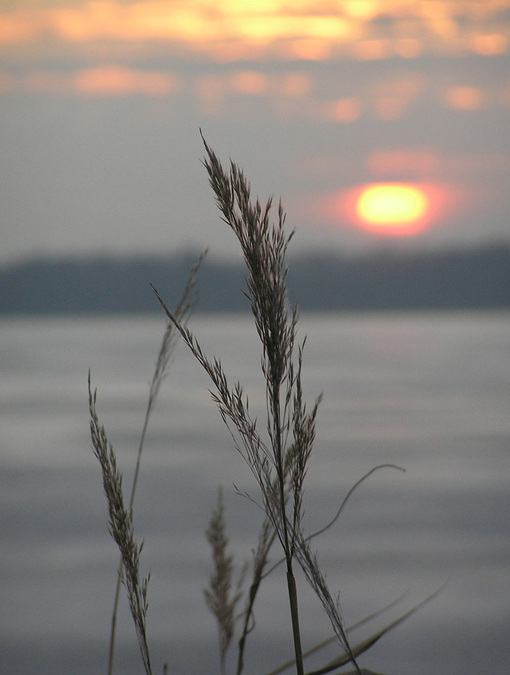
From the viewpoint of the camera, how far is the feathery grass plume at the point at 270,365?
70 centimetres

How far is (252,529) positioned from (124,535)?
5.70 meters

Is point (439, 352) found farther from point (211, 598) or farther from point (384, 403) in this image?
point (211, 598)

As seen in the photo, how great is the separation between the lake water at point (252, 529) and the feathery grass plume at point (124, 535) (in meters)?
0.85

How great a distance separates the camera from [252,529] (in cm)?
641

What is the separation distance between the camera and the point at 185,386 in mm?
15914

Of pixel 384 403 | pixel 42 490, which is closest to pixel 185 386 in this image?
pixel 384 403

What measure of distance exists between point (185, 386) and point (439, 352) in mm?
12435

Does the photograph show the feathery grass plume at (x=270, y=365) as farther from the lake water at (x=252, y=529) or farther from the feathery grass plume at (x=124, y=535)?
the lake water at (x=252, y=529)

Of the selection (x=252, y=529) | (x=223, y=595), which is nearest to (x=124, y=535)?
(x=223, y=595)

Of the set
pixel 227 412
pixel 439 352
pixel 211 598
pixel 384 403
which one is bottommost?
pixel 211 598

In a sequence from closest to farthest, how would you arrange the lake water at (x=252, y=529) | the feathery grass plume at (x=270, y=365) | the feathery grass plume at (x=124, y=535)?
1. the feathery grass plume at (x=270, y=365)
2. the feathery grass plume at (x=124, y=535)
3. the lake water at (x=252, y=529)

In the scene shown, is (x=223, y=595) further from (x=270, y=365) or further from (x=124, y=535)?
(x=270, y=365)

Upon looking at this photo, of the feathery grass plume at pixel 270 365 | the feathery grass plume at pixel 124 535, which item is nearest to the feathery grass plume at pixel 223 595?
the feathery grass plume at pixel 124 535

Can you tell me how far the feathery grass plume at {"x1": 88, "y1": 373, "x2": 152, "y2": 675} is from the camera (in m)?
0.83
